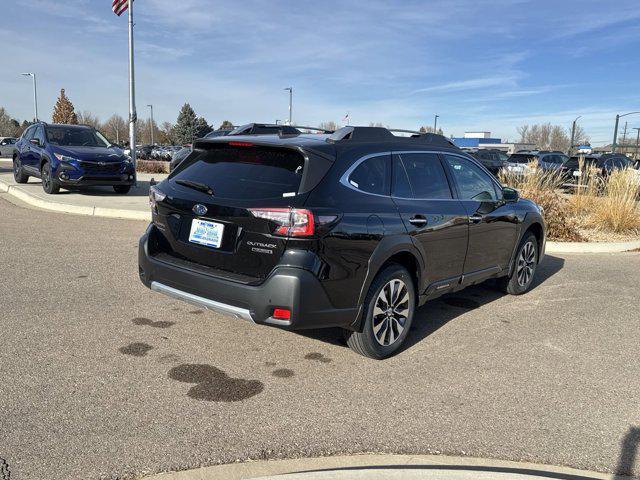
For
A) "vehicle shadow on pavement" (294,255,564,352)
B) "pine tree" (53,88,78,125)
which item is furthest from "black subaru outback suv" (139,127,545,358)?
"pine tree" (53,88,78,125)

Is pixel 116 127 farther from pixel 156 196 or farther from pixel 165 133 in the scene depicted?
pixel 156 196

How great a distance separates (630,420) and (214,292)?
288 centimetres

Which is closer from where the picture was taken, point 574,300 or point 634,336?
point 634,336

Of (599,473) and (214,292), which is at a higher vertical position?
(214,292)

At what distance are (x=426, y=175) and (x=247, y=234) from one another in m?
1.88

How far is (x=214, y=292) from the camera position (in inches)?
152

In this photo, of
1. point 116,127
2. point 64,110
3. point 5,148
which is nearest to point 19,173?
point 5,148

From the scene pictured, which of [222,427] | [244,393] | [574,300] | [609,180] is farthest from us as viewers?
[609,180]

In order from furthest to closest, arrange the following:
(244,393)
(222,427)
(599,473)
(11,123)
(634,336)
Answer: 1. (11,123)
2. (634,336)
3. (244,393)
4. (222,427)
5. (599,473)

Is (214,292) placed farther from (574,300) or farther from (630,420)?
(574,300)

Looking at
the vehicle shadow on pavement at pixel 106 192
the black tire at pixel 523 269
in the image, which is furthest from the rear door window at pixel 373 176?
the vehicle shadow on pavement at pixel 106 192

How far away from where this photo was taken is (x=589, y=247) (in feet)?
31.3

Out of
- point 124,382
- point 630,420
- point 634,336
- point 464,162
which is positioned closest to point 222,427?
point 124,382

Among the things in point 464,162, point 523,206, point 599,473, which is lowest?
point 599,473
